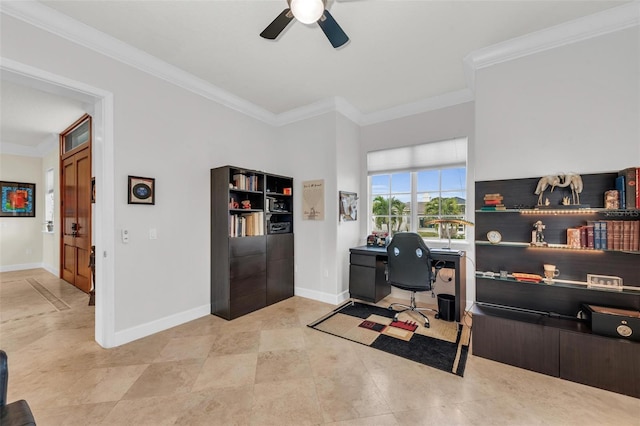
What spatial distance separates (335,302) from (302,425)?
2148 millimetres

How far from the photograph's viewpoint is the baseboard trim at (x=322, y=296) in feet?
12.2

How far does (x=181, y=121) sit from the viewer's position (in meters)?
3.07

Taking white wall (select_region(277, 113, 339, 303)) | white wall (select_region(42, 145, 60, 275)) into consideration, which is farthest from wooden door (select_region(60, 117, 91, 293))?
white wall (select_region(277, 113, 339, 303))

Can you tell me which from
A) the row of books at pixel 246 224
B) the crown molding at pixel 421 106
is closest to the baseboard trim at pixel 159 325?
the row of books at pixel 246 224

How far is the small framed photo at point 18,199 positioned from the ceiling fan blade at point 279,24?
23.7ft

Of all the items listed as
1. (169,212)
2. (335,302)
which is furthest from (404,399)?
(169,212)

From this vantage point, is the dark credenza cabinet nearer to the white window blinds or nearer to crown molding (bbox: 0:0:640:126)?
the white window blinds

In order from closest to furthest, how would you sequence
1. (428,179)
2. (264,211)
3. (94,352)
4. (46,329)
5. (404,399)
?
1. (404,399)
2. (94,352)
3. (46,329)
4. (264,211)
5. (428,179)

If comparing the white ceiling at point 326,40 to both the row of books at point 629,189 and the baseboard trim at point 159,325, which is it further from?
the baseboard trim at point 159,325

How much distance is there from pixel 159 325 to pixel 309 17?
10.5 ft

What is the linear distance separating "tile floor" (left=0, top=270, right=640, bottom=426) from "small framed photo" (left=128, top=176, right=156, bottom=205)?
1.42 metres

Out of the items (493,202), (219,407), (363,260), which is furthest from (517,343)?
(219,407)

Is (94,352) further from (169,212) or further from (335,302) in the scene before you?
(335,302)

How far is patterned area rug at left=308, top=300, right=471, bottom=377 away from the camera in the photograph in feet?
7.60
